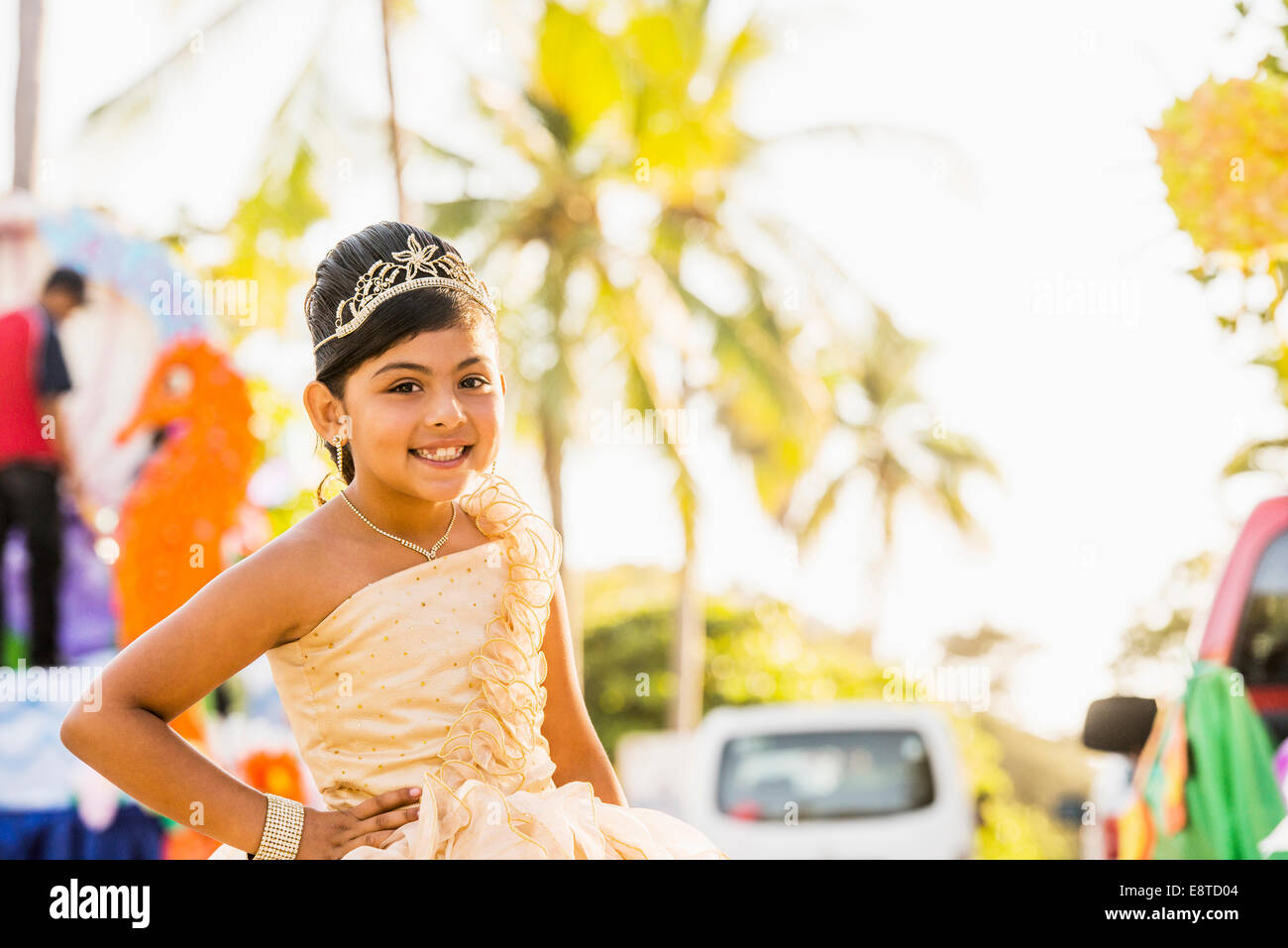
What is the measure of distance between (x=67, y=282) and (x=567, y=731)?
5.98m

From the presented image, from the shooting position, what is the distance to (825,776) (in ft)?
21.9

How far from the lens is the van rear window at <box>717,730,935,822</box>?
6516 millimetres

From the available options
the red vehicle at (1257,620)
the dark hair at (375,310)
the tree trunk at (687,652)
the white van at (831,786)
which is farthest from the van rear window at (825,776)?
the tree trunk at (687,652)

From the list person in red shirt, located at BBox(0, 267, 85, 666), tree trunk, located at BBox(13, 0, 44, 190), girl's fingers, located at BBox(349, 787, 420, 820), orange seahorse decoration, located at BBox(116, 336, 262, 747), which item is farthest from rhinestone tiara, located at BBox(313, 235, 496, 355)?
tree trunk, located at BBox(13, 0, 44, 190)

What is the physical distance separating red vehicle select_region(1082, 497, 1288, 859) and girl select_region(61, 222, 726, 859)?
2.28 metres

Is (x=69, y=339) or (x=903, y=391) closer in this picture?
(x=69, y=339)

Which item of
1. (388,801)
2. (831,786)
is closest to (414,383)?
(388,801)

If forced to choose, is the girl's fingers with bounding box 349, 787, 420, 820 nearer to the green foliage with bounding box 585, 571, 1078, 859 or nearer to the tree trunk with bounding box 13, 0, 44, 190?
the tree trunk with bounding box 13, 0, 44, 190

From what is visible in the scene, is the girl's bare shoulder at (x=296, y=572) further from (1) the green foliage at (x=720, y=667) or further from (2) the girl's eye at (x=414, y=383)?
(1) the green foliage at (x=720, y=667)

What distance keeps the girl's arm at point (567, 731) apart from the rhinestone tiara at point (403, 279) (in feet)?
1.30
